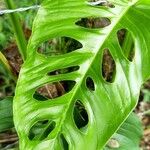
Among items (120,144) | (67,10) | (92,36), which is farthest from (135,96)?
(120,144)

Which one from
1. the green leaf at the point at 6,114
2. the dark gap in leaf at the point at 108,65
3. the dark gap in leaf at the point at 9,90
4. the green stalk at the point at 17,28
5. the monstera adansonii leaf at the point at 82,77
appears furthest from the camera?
the dark gap in leaf at the point at 9,90

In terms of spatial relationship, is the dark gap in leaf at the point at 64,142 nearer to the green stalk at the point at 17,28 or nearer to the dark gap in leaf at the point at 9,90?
the green stalk at the point at 17,28

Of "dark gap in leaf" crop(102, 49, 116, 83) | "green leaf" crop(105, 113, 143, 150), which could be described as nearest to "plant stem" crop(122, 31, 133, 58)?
"dark gap in leaf" crop(102, 49, 116, 83)

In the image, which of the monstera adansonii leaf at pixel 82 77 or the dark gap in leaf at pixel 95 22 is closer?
the monstera adansonii leaf at pixel 82 77

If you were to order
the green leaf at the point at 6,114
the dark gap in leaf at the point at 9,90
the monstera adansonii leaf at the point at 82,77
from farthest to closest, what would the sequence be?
the dark gap in leaf at the point at 9,90, the green leaf at the point at 6,114, the monstera adansonii leaf at the point at 82,77

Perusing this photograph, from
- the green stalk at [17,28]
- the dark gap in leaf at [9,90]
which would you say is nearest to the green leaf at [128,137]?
the green stalk at [17,28]

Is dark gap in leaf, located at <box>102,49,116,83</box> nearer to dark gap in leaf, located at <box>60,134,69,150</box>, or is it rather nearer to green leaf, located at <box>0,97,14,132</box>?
green leaf, located at <box>0,97,14,132</box>

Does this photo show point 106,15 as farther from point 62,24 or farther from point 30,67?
point 30,67
